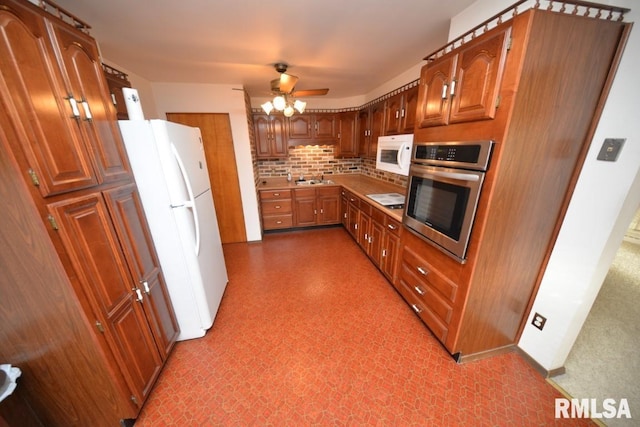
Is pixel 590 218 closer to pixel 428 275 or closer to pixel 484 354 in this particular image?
pixel 428 275

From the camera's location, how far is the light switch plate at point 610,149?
3.55ft

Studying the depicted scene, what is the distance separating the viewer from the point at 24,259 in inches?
35.8

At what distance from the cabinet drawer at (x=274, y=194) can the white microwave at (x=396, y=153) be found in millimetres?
1698

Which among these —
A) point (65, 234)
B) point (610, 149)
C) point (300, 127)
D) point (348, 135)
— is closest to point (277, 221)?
point (300, 127)

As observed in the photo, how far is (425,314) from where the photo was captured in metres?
1.81

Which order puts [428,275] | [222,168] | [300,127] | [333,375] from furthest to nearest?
1. [300,127]
2. [222,168]
3. [428,275]
4. [333,375]

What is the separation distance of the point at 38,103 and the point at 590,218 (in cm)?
277

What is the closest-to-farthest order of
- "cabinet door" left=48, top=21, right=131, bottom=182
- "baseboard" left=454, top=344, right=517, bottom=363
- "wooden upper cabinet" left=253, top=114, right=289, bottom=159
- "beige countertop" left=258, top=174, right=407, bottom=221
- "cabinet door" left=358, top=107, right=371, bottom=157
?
"cabinet door" left=48, top=21, right=131, bottom=182
"baseboard" left=454, top=344, right=517, bottom=363
"beige countertop" left=258, top=174, right=407, bottom=221
"cabinet door" left=358, top=107, right=371, bottom=157
"wooden upper cabinet" left=253, top=114, right=289, bottom=159

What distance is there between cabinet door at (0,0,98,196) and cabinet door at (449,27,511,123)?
2048 millimetres

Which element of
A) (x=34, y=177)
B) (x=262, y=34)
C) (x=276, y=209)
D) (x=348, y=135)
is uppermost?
(x=262, y=34)

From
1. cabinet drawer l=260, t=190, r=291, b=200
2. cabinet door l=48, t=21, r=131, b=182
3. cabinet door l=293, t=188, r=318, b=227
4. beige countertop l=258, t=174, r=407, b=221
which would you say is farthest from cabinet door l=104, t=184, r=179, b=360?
cabinet door l=293, t=188, r=318, b=227

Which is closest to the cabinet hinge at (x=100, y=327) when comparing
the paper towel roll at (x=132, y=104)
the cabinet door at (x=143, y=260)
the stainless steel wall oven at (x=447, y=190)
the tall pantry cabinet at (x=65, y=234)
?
the tall pantry cabinet at (x=65, y=234)

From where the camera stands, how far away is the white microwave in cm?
216

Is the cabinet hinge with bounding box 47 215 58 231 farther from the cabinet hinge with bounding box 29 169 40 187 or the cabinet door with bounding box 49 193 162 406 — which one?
the cabinet hinge with bounding box 29 169 40 187
